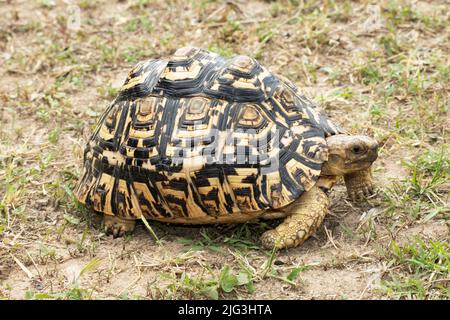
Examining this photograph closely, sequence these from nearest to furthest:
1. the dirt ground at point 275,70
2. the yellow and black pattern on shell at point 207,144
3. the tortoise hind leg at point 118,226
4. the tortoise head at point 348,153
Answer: the dirt ground at point 275,70 < the yellow and black pattern on shell at point 207,144 < the tortoise head at point 348,153 < the tortoise hind leg at point 118,226

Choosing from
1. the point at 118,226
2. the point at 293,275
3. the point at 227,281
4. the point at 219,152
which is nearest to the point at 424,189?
the point at 293,275

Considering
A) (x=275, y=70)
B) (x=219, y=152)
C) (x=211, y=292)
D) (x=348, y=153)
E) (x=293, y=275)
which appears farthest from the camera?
(x=275, y=70)

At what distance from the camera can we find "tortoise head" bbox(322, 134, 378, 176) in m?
4.21

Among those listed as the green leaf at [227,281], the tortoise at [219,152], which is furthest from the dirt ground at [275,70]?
the tortoise at [219,152]

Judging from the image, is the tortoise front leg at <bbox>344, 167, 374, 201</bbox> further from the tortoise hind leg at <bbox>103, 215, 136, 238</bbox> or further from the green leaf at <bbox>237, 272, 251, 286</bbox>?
the tortoise hind leg at <bbox>103, 215, 136, 238</bbox>

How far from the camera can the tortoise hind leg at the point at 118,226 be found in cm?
443

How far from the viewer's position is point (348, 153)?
4.21m

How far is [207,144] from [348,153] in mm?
844

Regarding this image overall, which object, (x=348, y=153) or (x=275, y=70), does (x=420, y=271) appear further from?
(x=275, y=70)

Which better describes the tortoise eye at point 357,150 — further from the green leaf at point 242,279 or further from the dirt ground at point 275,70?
the green leaf at point 242,279

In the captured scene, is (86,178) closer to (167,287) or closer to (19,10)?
(167,287)

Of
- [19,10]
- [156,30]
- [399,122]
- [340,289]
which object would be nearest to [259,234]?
[340,289]

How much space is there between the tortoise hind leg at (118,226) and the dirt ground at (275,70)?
50mm

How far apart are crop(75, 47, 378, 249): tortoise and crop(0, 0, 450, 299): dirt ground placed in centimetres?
22
